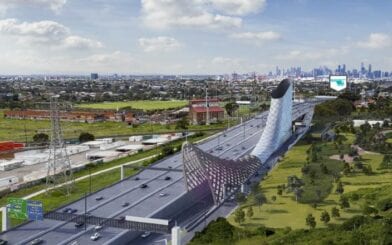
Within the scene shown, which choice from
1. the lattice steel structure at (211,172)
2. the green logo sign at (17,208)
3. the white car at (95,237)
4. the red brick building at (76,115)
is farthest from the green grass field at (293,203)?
the red brick building at (76,115)

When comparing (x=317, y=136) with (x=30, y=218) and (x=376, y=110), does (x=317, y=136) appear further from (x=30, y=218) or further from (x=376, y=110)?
(x=30, y=218)

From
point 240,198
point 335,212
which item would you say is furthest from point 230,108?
point 335,212

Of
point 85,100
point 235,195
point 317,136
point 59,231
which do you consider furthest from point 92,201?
point 85,100

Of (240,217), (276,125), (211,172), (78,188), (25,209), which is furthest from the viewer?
(276,125)

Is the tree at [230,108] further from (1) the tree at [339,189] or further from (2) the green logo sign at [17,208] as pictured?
(2) the green logo sign at [17,208]

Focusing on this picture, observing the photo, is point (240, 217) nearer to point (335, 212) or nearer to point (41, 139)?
point (335, 212)

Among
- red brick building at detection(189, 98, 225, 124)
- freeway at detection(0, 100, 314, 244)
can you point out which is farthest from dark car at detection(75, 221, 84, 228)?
red brick building at detection(189, 98, 225, 124)
